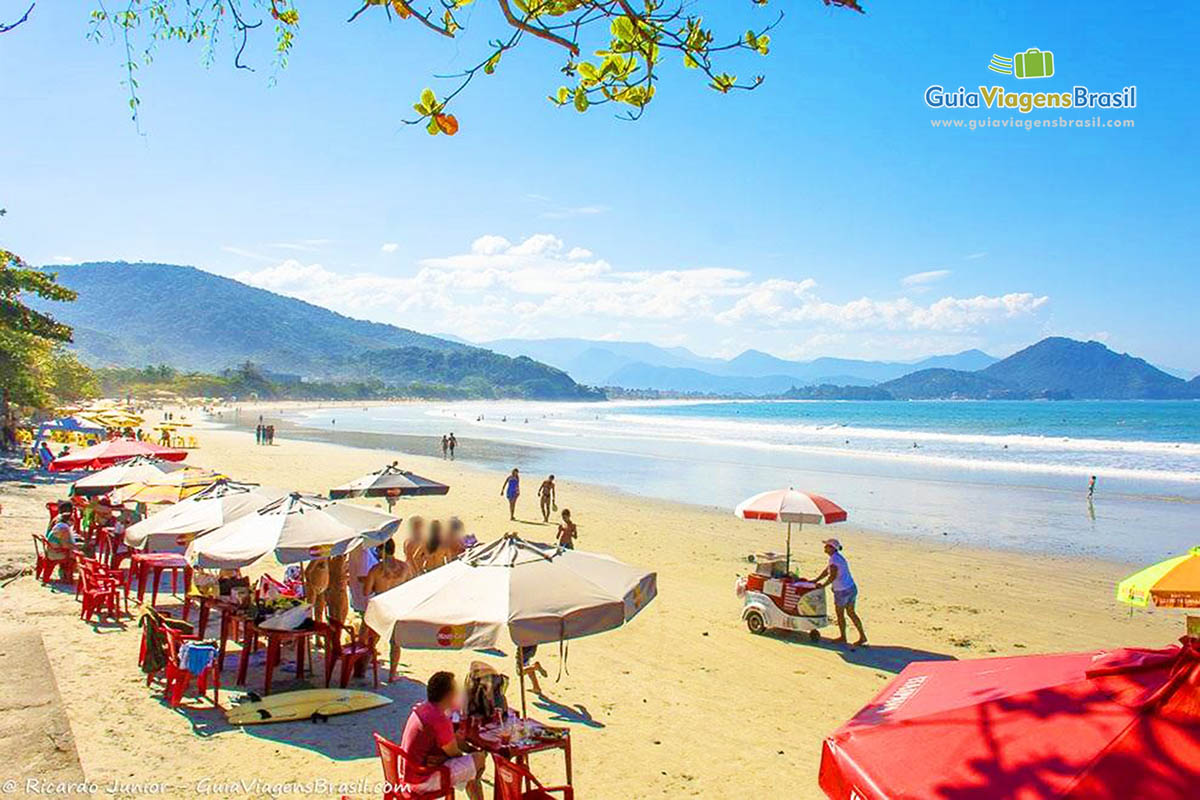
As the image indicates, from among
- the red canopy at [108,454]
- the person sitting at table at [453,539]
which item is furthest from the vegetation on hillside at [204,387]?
the person sitting at table at [453,539]

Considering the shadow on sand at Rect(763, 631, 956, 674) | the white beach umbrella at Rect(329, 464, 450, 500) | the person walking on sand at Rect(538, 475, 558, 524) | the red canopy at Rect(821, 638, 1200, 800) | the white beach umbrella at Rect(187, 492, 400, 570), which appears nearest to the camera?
the red canopy at Rect(821, 638, 1200, 800)

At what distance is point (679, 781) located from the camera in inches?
240

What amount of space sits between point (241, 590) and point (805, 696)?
6.36 metres

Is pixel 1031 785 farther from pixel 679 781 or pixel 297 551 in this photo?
pixel 297 551

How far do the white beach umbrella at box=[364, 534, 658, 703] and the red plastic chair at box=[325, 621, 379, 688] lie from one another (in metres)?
2.37

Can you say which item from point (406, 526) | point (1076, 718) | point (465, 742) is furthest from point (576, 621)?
point (406, 526)

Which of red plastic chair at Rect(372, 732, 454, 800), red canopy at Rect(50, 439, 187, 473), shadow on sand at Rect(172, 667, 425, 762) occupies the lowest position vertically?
shadow on sand at Rect(172, 667, 425, 762)

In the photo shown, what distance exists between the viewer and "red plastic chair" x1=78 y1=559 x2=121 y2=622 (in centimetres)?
912

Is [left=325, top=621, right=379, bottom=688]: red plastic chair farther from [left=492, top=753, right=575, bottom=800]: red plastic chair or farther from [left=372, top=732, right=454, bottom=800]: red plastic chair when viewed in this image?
[left=492, top=753, right=575, bottom=800]: red plastic chair

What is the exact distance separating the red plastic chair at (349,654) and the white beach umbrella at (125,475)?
620cm

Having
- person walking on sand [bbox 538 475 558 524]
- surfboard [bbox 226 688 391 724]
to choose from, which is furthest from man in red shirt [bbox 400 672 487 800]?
person walking on sand [bbox 538 475 558 524]

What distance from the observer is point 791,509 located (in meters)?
10.4

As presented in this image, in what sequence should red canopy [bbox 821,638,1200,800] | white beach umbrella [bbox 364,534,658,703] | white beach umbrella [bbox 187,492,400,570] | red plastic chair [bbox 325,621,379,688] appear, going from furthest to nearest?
red plastic chair [bbox 325,621,379,688]
white beach umbrella [bbox 187,492,400,570]
white beach umbrella [bbox 364,534,658,703]
red canopy [bbox 821,638,1200,800]

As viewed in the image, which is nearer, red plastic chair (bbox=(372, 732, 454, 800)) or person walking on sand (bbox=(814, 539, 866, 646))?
red plastic chair (bbox=(372, 732, 454, 800))
